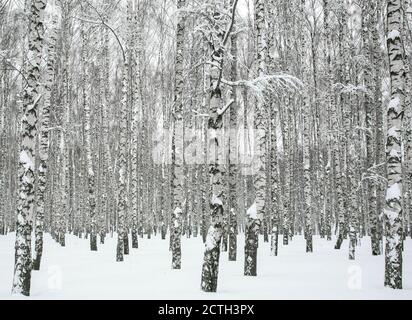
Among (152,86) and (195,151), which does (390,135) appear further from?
(152,86)

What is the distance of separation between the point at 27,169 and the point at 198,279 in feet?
14.8

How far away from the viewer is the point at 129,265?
1209 cm

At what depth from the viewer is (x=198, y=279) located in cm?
923

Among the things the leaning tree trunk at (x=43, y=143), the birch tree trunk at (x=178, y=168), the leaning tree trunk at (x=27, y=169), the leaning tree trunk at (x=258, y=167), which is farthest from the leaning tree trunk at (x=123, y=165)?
the leaning tree trunk at (x=27, y=169)

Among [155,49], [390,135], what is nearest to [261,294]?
[390,135]

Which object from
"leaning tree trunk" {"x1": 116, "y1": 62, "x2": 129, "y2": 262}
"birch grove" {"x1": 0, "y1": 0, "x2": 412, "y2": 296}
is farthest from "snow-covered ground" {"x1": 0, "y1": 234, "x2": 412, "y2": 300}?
"leaning tree trunk" {"x1": 116, "y1": 62, "x2": 129, "y2": 262}

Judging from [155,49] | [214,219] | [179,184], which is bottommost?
[214,219]

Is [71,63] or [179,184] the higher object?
[71,63]

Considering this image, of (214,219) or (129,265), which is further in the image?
(129,265)

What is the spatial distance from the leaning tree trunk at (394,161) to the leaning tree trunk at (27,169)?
6.73 meters

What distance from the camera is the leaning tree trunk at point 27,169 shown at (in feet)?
23.3

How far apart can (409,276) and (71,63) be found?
1959cm

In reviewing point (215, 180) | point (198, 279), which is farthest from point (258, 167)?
point (198, 279)

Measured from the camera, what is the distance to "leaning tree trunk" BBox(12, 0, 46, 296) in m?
7.10
